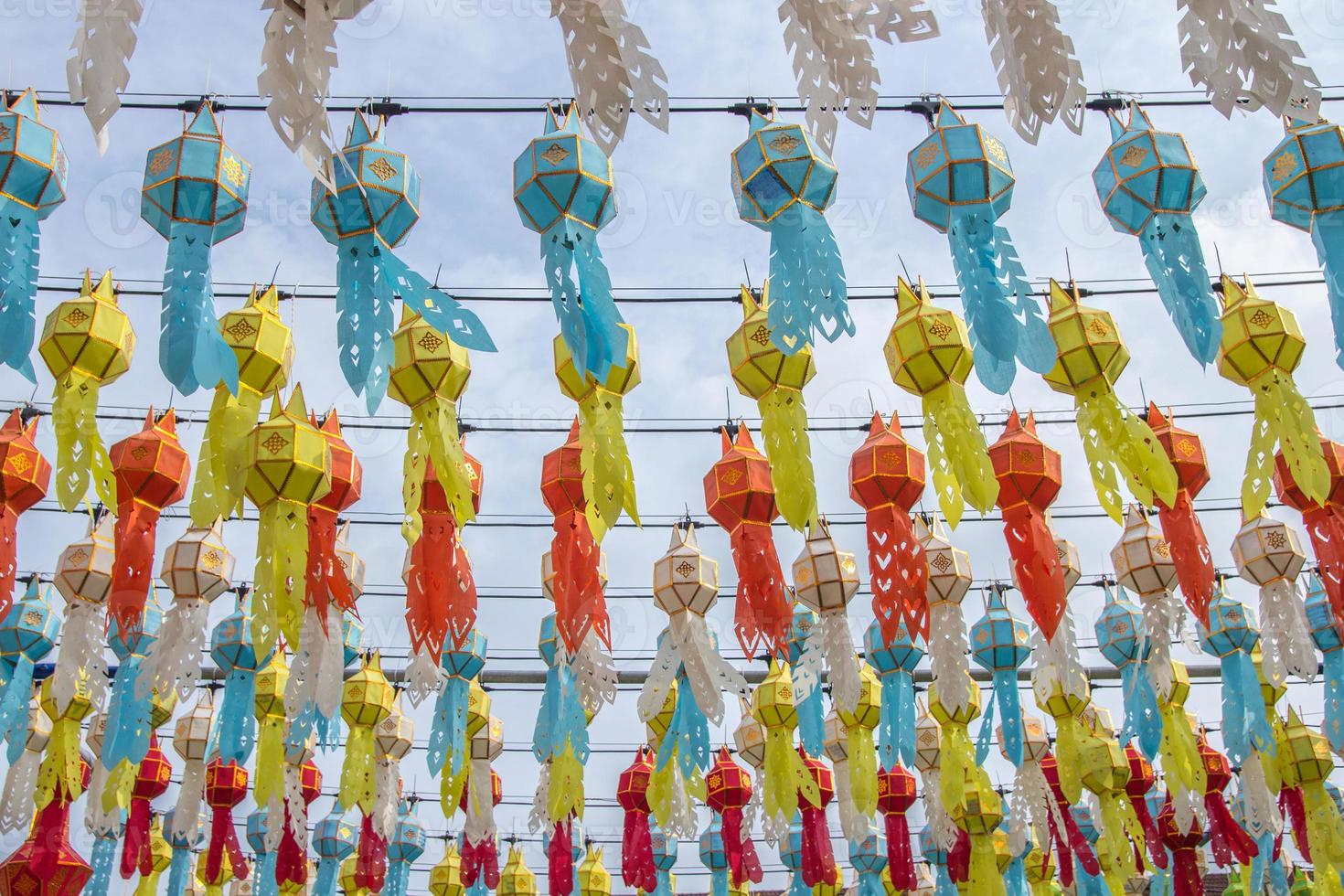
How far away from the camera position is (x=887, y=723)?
892 cm

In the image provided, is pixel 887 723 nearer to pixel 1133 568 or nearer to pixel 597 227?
pixel 1133 568

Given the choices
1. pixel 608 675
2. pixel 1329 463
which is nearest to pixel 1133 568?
pixel 1329 463

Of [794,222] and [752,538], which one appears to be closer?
[794,222]

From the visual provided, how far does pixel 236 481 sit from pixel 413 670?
2023 millimetres

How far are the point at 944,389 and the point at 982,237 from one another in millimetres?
1228

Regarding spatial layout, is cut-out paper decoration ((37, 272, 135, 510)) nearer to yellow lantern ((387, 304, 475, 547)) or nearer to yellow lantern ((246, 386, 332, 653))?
yellow lantern ((246, 386, 332, 653))

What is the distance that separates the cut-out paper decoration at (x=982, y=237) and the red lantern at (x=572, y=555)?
242cm

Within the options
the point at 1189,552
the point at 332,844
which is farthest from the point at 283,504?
the point at 332,844

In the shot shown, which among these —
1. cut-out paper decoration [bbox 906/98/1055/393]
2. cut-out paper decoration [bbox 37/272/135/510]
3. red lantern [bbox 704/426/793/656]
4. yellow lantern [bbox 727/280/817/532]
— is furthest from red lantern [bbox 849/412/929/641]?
cut-out paper decoration [bbox 37/272/135/510]

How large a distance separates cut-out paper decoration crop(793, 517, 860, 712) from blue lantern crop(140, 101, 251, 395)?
412 cm

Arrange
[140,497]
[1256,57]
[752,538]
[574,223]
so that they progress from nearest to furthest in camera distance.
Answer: [1256,57] → [574,223] → [140,497] → [752,538]

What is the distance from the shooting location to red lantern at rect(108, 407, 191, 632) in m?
6.88

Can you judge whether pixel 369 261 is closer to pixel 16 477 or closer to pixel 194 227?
pixel 194 227

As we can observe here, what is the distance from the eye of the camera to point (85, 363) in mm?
6496
